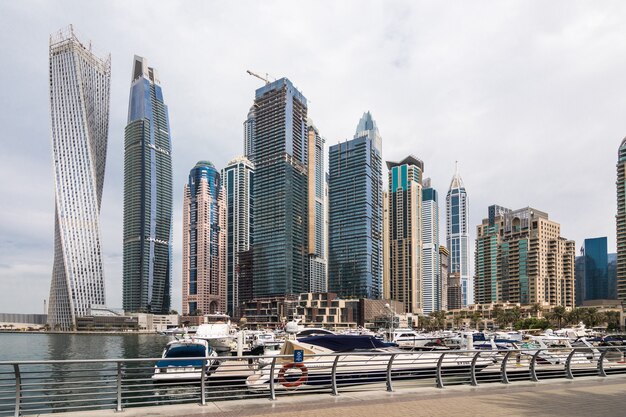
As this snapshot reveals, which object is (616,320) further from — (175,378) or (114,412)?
(114,412)

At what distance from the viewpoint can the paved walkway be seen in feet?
40.1

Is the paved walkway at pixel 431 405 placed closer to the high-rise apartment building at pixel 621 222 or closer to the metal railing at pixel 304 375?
the metal railing at pixel 304 375

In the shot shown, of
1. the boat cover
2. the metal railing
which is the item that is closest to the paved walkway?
the metal railing

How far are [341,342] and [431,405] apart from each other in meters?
14.4

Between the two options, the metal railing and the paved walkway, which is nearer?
the paved walkway

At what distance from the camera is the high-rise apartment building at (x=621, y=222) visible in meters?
181

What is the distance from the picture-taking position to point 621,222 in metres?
186

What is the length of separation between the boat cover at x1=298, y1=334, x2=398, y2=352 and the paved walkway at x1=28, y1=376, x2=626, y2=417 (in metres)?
11.2

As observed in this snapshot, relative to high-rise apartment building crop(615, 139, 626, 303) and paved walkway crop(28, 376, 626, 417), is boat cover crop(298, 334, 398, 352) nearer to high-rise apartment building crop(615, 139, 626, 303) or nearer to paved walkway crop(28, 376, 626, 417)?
paved walkway crop(28, 376, 626, 417)

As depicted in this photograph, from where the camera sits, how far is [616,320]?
525 ft

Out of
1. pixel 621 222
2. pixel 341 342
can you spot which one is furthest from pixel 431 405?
pixel 621 222

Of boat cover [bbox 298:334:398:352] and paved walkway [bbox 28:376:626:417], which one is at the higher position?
paved walkway [bbox 28:376:626:417]

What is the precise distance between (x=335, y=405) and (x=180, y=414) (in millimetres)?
3885

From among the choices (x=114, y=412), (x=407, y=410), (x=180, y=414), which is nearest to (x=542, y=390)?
(x=407, y=410)
